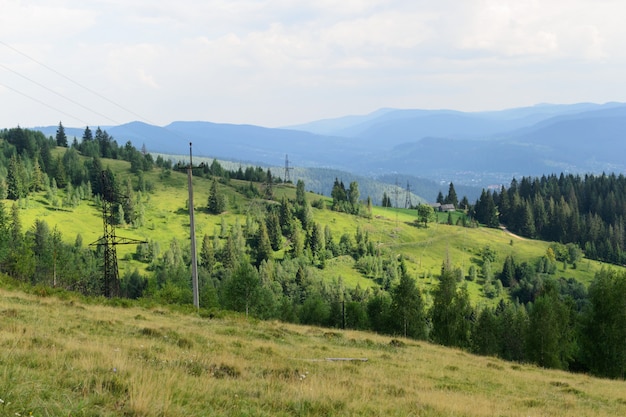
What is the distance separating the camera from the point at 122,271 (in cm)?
14350

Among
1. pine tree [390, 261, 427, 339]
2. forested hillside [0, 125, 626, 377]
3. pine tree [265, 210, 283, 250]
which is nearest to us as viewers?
forested hillside [0, 125, 626, 377]

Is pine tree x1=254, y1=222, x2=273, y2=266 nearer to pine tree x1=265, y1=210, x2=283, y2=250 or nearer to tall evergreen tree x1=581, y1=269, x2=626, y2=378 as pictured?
pine tree x1=265, y1=210, x2=283, y2=250

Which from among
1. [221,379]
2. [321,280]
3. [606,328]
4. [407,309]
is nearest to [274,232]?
[321,280]

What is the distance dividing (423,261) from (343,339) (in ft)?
550

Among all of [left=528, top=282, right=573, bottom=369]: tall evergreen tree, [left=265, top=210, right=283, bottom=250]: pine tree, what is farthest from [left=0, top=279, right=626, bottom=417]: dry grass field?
[left=265, top=210, right=283, bottom=250]: pine tree

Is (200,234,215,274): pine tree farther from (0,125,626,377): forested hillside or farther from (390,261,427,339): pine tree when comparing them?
(390,261,427,339): pine tree

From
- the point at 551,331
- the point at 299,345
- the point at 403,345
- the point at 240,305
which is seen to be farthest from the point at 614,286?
the point at 240,305

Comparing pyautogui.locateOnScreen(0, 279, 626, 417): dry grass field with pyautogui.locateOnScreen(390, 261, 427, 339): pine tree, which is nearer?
pyautogui.locateOnScreen(0, 279, 626, 417): dry grass field

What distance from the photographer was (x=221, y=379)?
13359 mm

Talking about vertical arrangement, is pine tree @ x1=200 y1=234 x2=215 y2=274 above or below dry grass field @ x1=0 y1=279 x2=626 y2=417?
below

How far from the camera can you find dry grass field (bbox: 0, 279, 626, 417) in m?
9.43

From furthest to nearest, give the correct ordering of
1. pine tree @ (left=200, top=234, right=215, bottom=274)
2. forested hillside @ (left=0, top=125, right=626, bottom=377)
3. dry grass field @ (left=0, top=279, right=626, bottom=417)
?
pine tree @ (left=200, top=234, right=215, bottom=274) < forested hillside @ (left=0, top=125, right=626, bottom=377) < dry grass field @ (left=0, top=279, right=626, bottom=417)

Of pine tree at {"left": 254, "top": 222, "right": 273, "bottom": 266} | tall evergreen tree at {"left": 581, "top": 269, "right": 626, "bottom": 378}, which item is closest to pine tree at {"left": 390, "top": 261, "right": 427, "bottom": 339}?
tall evergreen tree at {"left": 581, "top": 269, "right": 626, "bottom": 378}

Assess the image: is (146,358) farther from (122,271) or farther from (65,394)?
(122,271)
